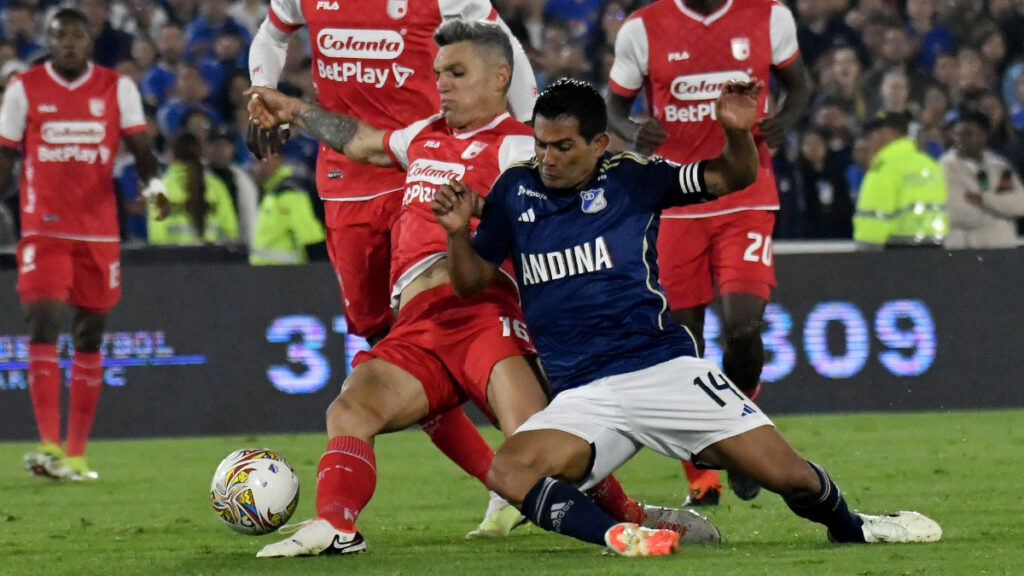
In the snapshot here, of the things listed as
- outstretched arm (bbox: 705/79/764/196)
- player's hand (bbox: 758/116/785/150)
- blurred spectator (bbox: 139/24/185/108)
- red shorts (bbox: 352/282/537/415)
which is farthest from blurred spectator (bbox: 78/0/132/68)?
outstretched arm (bbox: 705/79/764/196)

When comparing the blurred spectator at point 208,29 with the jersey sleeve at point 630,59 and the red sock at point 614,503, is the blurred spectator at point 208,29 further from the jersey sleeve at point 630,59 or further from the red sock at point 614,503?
the red sock at point 614,503

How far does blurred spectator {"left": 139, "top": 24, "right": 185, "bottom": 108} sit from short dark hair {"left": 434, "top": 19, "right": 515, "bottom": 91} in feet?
31.7

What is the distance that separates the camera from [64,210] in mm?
10023

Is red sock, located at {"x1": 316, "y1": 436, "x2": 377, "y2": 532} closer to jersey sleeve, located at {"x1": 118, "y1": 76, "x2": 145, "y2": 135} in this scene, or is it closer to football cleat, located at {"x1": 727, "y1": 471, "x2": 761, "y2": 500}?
football cleat, located at {"x1": 727, "y1": 471, "x2": 761, "y2": 500}

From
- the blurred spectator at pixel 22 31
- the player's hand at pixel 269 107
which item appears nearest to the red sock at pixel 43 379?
the player's hand at pixel 269 107

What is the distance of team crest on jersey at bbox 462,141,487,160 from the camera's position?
643 centimetres

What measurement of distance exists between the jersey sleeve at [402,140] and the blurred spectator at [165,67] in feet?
30.7

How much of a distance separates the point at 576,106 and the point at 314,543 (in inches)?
67.8

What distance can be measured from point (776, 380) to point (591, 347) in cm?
623

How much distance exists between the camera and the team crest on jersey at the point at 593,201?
581cm

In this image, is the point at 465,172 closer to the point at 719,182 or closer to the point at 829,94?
the point at 719,182

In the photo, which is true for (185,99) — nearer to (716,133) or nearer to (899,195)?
(899,195)

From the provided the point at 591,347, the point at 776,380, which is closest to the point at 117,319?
the point at 776,380

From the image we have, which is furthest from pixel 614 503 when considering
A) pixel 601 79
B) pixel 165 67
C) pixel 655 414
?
pixel 165 67
